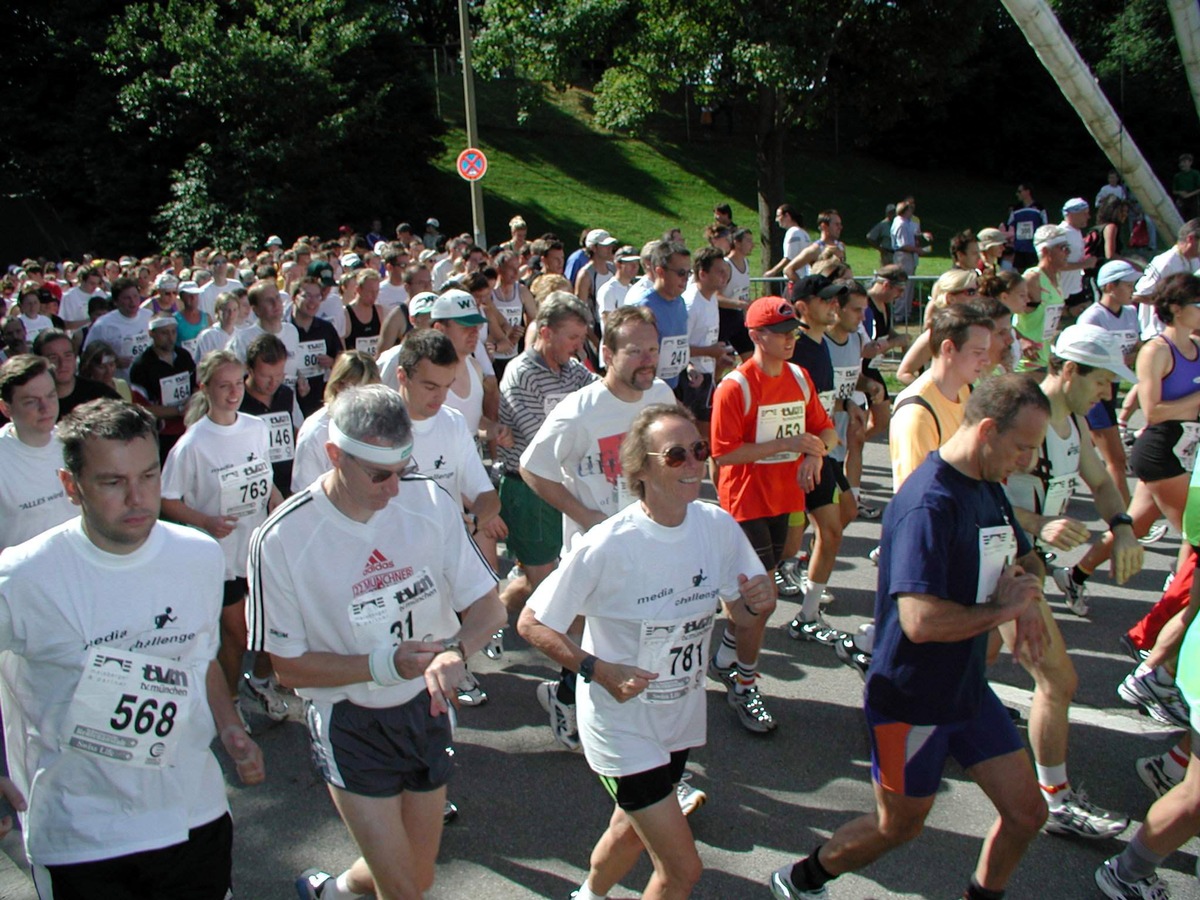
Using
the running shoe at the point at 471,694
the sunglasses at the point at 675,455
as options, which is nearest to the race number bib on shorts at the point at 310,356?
the running shoe at the point at 471,694

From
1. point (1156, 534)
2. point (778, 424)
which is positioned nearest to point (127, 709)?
point (778, 424)

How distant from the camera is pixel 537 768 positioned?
4945 millimetres

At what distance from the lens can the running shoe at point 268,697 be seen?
214 inches

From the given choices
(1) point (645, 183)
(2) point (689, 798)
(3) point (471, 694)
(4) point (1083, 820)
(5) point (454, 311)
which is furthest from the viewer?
(1) point (645, 183)

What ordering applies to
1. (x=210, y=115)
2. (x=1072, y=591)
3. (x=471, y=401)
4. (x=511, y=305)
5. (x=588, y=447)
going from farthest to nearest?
1. (x=210, y=115)
2. (x=511, y=305)
3. (x=1072, y=591)
4. (x=471, y=401)
5. (x=588, y=447)

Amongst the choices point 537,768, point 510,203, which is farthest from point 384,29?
point 537,768

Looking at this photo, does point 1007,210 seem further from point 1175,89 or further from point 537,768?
point 537,768

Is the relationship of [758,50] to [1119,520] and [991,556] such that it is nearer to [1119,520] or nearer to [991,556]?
[1119,520]

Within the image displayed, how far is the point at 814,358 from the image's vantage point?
6582 millimetres

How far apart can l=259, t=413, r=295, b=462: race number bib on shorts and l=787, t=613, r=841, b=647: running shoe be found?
10.2ft

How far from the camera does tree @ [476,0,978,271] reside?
2233 cm

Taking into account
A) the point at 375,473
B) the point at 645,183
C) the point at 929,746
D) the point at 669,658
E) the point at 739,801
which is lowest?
the point at 739,801

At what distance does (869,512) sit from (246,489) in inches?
206

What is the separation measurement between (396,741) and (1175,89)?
38554mm
